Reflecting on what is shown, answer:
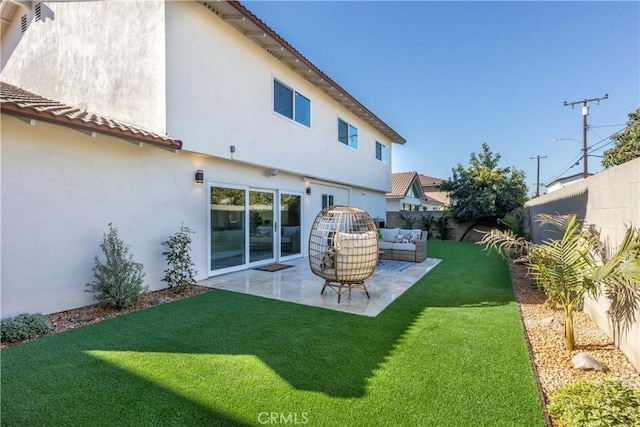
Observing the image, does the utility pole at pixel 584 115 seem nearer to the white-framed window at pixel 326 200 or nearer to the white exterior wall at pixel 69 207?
the white-framed window at pixel 326 200

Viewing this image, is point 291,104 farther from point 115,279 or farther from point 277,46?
point 115,279

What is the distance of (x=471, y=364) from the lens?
375 cm

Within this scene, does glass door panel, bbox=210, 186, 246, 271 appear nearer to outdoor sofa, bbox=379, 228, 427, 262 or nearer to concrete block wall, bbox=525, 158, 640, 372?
outdoor sofa, bbox=379, 228, 427, 262

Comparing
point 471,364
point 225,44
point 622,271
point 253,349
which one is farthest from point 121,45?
point 622,271

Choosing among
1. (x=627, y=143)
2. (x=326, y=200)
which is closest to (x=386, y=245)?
(x=326, y=200)

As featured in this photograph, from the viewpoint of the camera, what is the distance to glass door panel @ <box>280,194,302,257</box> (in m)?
11.4

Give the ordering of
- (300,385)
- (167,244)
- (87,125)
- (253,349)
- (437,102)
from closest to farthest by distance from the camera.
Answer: (300,385) → (253,349) → (87,125) → (167,244) → (437,102)

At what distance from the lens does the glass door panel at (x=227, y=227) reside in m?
8.69

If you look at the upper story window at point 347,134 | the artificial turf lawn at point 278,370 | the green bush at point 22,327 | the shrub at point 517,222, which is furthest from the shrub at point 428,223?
the green bush at point 22,327

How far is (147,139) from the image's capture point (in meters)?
6.19

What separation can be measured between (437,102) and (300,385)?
A: 18.0 meters

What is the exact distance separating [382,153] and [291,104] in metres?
10.1

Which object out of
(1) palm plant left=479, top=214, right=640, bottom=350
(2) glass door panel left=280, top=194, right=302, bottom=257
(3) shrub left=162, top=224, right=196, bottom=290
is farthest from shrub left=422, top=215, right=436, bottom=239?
(3) shrub left=162, top=224, right=196, bottom=290

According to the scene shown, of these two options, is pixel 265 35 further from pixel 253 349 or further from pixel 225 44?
pixel 253 349
